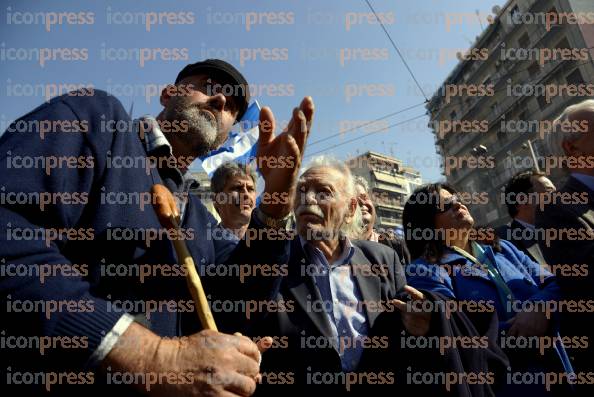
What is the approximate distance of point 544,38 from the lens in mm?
22562

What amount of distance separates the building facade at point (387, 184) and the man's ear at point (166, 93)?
52.8 metres

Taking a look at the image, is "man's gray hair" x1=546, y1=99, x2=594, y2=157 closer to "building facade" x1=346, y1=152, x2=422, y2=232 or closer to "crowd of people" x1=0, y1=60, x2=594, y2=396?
"crowd of people" x1=0, y1=60, x2=594, y2=396

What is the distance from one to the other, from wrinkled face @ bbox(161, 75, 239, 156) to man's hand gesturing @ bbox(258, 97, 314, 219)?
54 cm

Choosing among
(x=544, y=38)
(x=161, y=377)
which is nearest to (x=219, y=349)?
(x=161, y=377)

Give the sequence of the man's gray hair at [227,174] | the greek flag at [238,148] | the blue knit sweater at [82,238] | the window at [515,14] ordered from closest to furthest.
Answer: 1. the blue knit sweater at [82,238]
2. the man's gray hair at [227,174]
3. the greek flag at [238,148]
4. the window at [515,14]

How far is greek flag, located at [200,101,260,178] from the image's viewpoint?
17.0 feet

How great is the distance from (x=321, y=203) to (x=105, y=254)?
1.47 metres

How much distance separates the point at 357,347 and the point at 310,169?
129cm

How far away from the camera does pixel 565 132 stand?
2248 mm

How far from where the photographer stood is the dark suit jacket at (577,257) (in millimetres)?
1857

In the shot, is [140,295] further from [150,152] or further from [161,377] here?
[150,152]

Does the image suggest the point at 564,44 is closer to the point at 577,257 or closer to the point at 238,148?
the point at 238,148

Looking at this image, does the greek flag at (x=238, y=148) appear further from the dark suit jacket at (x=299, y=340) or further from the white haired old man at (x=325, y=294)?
the dark suit jacket at (x=299, y=340)

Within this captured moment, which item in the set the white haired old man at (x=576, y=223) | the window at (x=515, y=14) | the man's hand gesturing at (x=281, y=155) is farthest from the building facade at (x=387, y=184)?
the man's hand gesturing at (x=281, y=155)
